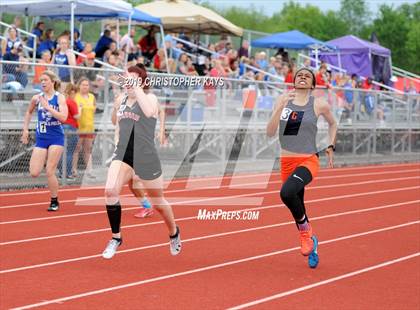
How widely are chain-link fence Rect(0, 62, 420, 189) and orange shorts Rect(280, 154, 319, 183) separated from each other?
7.40 m

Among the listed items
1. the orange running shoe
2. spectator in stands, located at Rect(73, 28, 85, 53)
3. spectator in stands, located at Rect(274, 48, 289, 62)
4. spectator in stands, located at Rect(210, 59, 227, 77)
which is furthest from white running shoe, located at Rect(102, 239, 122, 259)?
spectator in stands, located at Rect(274, 48, 289, 62)

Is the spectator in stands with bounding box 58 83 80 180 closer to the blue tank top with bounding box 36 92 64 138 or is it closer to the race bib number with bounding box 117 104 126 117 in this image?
the blue tank top with bounding box 36 92 64 138

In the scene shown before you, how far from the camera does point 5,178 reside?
1605 cm

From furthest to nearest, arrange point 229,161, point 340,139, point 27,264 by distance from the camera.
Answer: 1. point 340,139
2. point 229,161
3. point 27,264

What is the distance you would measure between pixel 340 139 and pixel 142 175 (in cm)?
1672

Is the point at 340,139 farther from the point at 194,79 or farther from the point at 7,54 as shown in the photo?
the point at 7,54

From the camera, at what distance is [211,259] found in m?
9.85

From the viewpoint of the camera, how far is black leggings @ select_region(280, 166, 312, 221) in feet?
31.1

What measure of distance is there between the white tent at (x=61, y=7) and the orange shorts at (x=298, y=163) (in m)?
11.6

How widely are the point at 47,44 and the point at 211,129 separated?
4.04m

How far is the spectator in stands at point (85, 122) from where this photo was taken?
675 inches

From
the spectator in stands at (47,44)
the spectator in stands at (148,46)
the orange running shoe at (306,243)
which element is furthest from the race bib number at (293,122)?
the spectator in stands at (148,46)

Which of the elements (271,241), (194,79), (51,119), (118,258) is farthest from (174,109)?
(118,258)

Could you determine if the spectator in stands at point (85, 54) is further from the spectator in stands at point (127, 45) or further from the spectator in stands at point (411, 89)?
the spectator in stands at point (411, 89)
